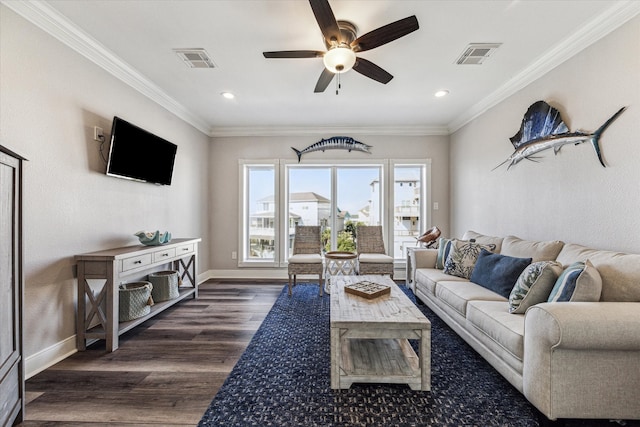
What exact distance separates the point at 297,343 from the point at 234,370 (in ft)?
1.94

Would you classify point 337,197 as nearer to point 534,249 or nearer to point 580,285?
point 534,249

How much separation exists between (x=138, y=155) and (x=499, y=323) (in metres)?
3.53

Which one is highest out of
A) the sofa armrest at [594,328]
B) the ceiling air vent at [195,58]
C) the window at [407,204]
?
the ceiling air vent at [195,58]

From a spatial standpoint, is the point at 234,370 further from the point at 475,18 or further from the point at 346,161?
the point at 346,161

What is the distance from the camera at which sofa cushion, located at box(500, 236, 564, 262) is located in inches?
92.2

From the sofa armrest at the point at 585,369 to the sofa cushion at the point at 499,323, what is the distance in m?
0.21

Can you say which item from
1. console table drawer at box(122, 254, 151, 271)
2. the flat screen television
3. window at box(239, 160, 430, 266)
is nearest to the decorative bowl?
console table drawer at box(122, 254, 151, 271)

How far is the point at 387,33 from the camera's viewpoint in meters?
1.94

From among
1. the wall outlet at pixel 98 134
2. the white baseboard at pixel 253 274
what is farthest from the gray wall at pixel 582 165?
the wall outlet at pixel 98 134

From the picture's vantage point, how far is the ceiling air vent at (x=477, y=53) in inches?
97.6

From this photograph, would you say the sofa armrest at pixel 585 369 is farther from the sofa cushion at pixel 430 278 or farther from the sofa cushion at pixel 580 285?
the sofa cushion at pixel 430 278

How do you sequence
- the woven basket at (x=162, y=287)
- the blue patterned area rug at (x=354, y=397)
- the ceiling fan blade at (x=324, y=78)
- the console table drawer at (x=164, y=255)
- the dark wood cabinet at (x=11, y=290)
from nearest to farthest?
the dark wood cabinet at (x=11, y=290), the blue patterned area rug at (x=354, y=397), the ceiling fan blade at (x=324, y=78), the console table drawer at (x=164, y=255), the woven basket at (x=162, y=287)

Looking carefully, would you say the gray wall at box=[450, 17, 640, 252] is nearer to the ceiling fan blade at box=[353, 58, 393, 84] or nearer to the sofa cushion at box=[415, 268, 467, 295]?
the sofa cushion at box=[415, 268, 467, 295]

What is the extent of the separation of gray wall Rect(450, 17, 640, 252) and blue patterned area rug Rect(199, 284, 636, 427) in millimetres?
1351
